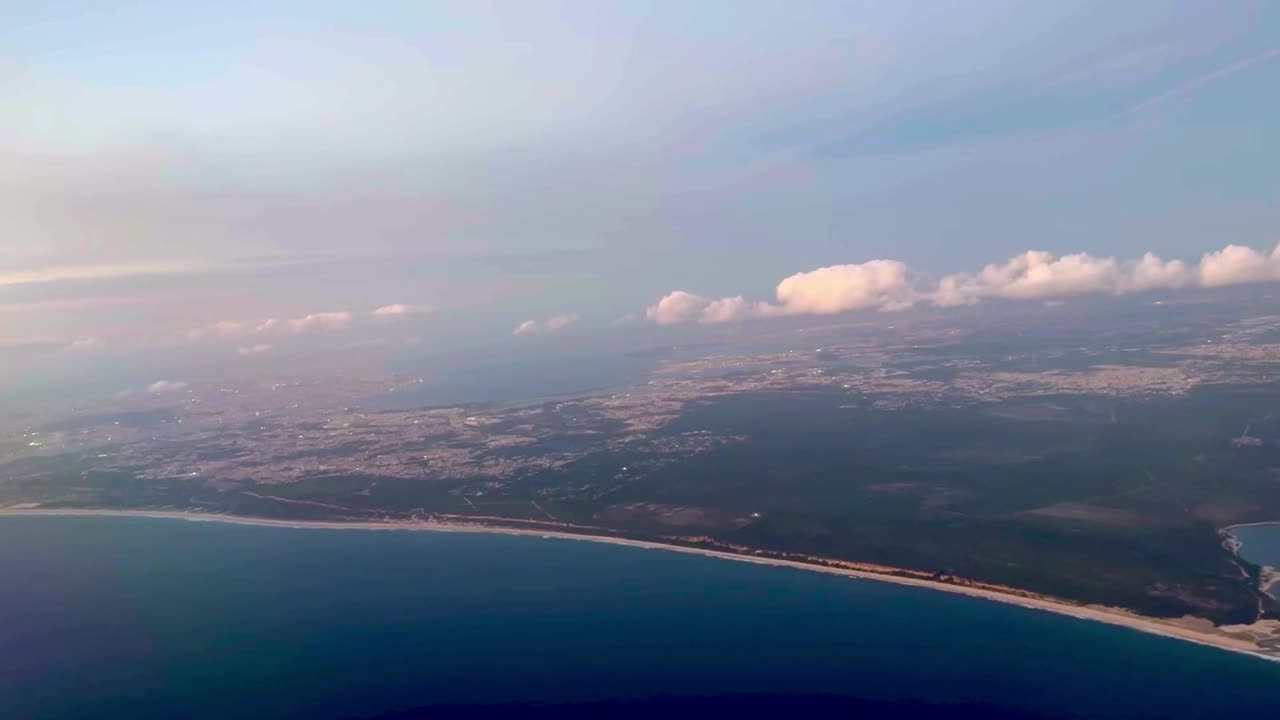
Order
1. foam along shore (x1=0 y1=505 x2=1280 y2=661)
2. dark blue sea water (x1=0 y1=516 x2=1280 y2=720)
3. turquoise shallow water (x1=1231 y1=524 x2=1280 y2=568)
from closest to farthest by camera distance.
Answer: dark blue sea water (x1=0 y1=516 x2=1280 y2=720)
foam along shore (x1=0 y1=505 x2=1280 y2=661)
turquoise shallow water (x1=1231 y1=524 x2=1280 y2=568)

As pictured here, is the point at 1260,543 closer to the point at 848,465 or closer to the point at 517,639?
the point at 848,465

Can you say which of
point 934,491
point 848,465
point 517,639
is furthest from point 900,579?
point 848,465

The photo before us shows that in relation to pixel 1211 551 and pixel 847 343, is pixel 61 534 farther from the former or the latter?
pixel 847 343

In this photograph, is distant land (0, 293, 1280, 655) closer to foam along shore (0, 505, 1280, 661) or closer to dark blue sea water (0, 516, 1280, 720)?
foam along shore (0, 505, 1280, 661)

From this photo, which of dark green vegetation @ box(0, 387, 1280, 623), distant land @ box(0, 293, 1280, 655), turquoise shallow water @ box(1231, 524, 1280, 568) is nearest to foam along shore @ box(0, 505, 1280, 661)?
distant land @ box(0, 293, 1280, 655)

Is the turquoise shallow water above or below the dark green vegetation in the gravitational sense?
below

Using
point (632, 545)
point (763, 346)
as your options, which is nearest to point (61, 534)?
point (632, 545)

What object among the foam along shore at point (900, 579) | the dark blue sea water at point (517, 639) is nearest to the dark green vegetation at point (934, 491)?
the foam along shore at point (900, 579)
